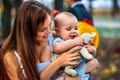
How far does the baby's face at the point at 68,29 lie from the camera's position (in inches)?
121

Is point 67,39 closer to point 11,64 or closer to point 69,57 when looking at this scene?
point 69,57

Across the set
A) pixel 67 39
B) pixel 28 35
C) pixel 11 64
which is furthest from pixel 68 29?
pixel 11 64

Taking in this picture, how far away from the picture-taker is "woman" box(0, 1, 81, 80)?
2859mm

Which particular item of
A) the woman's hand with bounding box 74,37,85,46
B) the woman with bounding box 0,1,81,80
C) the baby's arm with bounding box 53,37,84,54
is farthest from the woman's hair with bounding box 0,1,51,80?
the woman's hand with bounding box 74,37,85,46

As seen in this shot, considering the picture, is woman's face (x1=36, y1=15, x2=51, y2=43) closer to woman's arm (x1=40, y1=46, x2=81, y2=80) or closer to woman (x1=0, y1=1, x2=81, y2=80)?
woman (x1=0, y1=1, x2=81, y2=80)

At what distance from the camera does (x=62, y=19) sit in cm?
313

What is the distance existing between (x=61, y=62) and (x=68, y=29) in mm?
296

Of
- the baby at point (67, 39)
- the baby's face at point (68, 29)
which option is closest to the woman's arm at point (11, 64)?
the baby at point (67, 39)

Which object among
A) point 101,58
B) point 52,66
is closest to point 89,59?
point 52,66

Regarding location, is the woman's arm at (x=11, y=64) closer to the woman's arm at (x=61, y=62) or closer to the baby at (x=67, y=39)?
the woman's arm at (x=61, y=62)

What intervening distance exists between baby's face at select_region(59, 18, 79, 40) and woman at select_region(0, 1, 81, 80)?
0.18 metres

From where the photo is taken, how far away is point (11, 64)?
288cm

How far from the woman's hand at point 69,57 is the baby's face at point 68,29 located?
14 centimetres

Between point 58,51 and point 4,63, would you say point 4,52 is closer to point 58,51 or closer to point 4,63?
point 4,63
